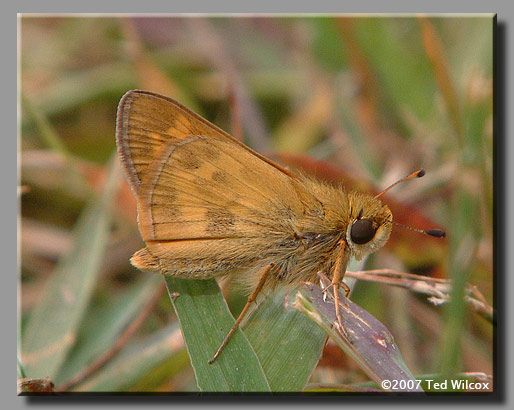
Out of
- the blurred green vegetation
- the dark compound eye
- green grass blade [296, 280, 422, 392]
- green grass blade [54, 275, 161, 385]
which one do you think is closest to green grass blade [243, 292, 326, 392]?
the blurred green vegetation

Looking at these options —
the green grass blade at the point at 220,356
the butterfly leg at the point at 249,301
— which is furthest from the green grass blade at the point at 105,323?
the butterfly leg at the point at 249,301

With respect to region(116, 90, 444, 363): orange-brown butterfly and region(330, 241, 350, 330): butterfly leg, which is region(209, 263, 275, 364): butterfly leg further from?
region(330, 241, 350, 330): butterfly leg

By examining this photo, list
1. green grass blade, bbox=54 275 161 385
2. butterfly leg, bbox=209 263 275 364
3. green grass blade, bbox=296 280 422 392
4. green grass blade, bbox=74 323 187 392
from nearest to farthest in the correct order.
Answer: green grass blade, bbox=296 280 422 392 → butterfly leg, bbox=209 263 275 364 → green grass blade, bbox=74 323 187 392 → green grass blade, bbox=54 275 161 385

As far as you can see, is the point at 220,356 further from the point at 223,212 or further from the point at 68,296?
the point at 68,296

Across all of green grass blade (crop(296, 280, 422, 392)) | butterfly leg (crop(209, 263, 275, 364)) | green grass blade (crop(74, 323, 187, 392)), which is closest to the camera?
green grass blade (crop(296, 280, 422, 392))

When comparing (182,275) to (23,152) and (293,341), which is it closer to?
(293,341)

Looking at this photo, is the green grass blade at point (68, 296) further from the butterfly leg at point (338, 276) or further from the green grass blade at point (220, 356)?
the butterfly leg at point (338, 276)

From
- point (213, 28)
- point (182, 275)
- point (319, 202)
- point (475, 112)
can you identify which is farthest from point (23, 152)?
point (475, 112)
